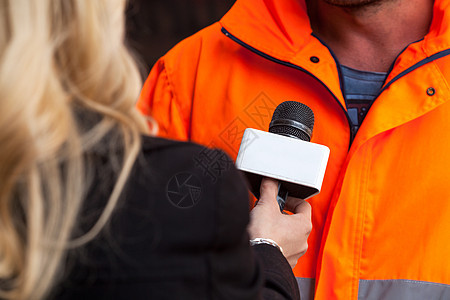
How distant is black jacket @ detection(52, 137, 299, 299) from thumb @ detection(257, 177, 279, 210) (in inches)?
13.6

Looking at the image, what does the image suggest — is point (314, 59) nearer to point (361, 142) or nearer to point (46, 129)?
point (361, 142)

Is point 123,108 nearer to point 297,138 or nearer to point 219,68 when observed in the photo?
point 297,138

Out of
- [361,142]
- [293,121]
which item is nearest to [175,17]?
[361,142]

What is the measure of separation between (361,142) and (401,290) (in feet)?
1.04

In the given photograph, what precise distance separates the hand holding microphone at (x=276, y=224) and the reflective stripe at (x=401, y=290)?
0.75 ft

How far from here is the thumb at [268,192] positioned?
3.45 ft

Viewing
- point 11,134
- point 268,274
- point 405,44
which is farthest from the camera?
point 405,44

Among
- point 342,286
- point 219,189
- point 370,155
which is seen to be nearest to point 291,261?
point 342,286

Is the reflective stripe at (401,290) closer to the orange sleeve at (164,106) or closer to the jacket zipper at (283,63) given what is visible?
the jacket zipper at (283,63)

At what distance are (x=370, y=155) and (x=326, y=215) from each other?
Result: 0.56 ft

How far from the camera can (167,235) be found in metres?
0.65

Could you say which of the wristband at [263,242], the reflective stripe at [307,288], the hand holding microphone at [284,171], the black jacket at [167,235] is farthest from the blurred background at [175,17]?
the black jacket at [167,235]

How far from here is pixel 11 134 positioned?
596mm

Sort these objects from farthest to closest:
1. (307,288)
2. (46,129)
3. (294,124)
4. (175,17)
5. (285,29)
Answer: (175,17) < (285,29) < (307,288) < (294,124) < (46,129)
